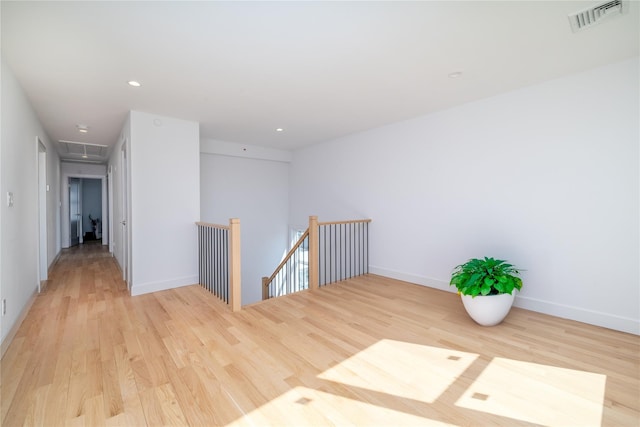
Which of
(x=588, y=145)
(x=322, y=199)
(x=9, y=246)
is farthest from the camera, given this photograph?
(x=322, y=199)

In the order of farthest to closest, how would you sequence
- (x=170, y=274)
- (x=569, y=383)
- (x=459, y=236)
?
1. (x=170, y=274)
2. (x=459, y=236)
3. (x=569, y=383)

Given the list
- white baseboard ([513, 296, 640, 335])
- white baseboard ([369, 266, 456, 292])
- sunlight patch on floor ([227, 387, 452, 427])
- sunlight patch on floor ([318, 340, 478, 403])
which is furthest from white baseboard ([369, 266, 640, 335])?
sunlight patch on floor ([227, 387, 452, 427])

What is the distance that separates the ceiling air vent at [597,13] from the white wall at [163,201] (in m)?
4.15

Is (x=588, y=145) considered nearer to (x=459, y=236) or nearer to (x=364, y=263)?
(x=459, y=236)

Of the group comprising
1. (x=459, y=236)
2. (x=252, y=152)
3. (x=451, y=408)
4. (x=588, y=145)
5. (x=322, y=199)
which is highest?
(x=252, y=152)

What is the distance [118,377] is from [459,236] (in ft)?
11.8

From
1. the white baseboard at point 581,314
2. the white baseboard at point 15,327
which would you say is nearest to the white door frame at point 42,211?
the white baseboard at point 15,327

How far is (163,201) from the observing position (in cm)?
378

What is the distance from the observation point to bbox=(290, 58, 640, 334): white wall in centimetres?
247

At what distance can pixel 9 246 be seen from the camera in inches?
93.4

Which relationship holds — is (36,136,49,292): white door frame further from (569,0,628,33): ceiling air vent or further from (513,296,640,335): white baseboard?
(513,296,640,335): white baseboard

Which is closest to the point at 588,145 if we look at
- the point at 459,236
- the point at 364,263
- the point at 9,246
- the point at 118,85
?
the point at 459,236

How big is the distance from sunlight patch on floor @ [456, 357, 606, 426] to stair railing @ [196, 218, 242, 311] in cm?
225

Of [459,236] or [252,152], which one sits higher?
[252,152]
